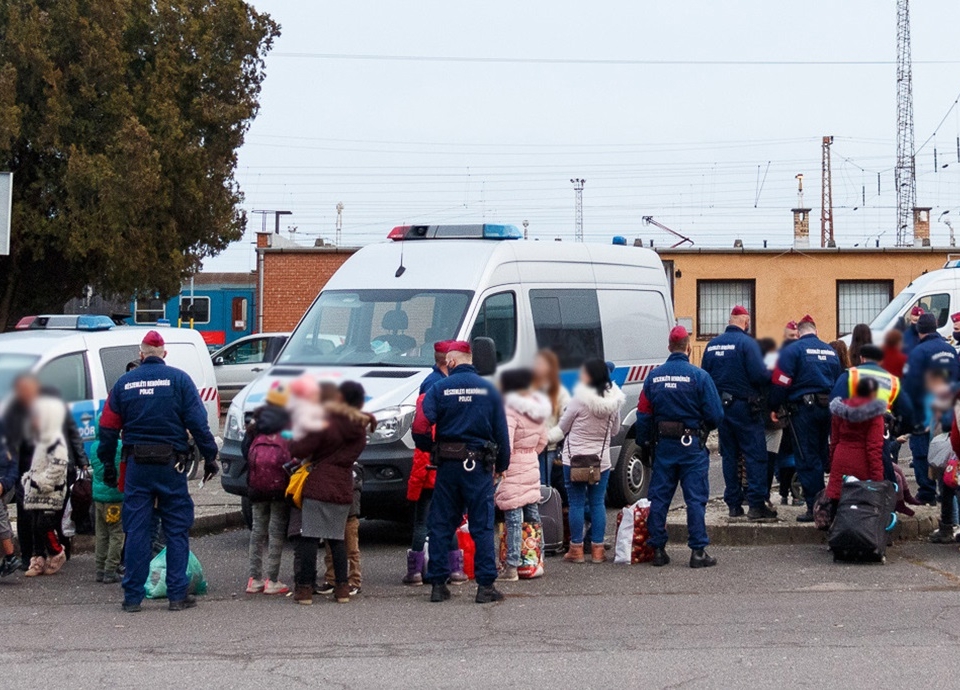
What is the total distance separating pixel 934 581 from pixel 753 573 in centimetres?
143

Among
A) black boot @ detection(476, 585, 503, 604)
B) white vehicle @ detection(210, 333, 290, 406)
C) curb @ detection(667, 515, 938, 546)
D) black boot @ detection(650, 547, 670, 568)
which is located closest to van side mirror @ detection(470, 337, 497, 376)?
black boot @ detection(476, 585, 503, 604)

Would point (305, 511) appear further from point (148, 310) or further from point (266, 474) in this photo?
point (148, 310)

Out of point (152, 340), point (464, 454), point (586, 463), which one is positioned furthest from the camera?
point (586, 463)

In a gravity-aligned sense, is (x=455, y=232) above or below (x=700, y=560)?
above

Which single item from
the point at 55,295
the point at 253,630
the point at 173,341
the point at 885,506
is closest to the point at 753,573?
the point at 885,506

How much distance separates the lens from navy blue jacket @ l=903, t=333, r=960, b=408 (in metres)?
2.28

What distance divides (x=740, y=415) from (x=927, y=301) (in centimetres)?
584

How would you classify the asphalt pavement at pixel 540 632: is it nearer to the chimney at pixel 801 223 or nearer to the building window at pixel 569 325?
the building window at pixel 569 325

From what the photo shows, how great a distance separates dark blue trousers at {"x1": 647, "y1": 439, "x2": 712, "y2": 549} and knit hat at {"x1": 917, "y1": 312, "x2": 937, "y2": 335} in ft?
24.4

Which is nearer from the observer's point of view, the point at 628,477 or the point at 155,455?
the point at 155,455

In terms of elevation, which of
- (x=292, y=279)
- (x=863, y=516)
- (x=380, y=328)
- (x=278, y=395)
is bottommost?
(x=863, y=516)

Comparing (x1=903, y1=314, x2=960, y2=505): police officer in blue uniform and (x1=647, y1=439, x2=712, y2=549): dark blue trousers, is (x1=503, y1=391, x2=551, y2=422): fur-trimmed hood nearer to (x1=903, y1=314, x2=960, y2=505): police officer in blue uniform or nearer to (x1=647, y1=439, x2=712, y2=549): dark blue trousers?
(x1=903, y1=314, x2=960, y2=505): police officer in blue uniform

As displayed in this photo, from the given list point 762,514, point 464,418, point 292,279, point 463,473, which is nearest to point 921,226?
point 464,418

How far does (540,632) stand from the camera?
8758mm
